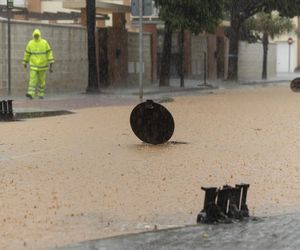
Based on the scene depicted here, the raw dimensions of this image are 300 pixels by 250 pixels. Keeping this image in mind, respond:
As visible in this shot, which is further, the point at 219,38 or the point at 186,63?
the point at 219,38

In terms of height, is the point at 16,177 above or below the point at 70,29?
Answer: below

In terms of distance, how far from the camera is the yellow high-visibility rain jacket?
2112cm

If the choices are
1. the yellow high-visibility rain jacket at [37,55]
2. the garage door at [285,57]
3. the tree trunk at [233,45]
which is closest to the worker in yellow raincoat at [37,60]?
the yellow high-visibility rain jacket at [37,55]

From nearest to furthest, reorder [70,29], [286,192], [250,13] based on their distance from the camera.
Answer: [286,192] < [70,29] < [250,13]

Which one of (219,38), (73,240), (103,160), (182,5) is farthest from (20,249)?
(219,38)

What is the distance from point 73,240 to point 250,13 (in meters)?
31.6

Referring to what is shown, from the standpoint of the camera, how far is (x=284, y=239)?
6.12 m

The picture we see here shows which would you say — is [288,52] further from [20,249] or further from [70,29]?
[20,249]

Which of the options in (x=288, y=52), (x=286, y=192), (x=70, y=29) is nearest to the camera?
(x=286, y=192)

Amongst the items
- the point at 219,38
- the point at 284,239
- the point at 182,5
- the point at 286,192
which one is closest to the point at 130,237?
the point at 284,239

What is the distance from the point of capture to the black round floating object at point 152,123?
36.7ft

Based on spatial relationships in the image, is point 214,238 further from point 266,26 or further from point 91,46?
point 266,26

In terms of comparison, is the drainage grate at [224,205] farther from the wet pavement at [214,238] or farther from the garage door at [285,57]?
the garage door at [285,57]

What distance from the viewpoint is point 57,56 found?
25172 millimetres
